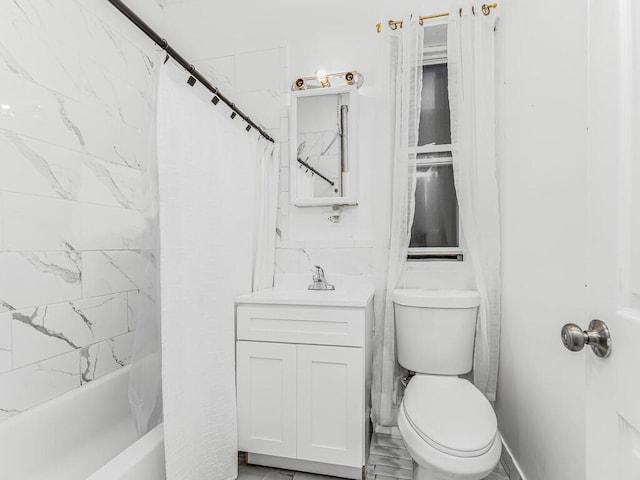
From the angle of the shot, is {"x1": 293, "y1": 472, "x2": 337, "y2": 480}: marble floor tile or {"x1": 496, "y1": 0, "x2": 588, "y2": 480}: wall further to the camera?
{"x1": 293, "y1": 472, "x2": 337, "y2": 480}: marble floor tile

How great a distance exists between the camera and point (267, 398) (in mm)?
1508

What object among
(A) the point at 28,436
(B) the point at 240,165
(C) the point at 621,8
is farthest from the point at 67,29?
(C) the point at 621,8

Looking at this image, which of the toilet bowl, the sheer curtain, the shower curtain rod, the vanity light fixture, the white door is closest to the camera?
the white door

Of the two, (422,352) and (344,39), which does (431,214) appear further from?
(344,39)

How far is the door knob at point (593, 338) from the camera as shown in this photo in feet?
1.88

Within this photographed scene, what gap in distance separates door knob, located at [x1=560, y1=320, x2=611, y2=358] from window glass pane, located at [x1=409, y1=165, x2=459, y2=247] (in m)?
1.26

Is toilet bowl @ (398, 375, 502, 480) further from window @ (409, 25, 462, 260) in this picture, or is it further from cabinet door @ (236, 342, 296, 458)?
window @ (409, 25, 462, 260)

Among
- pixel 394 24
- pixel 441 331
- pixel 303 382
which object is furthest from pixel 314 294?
pixel 394 24

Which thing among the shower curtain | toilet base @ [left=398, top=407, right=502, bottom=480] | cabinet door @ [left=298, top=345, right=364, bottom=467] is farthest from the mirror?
toilet base @ [left=398, top=407, right=502, bottom=480]

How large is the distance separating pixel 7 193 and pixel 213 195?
0.70 m

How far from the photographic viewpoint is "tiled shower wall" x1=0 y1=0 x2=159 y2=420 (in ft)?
3.98

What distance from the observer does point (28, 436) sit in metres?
1.15

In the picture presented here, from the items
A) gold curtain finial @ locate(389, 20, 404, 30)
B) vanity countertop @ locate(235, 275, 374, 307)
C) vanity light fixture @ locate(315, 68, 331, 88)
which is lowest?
vanity countertop @ locate(235, 275, 374, 307)

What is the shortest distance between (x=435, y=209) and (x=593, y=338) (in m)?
1.34
